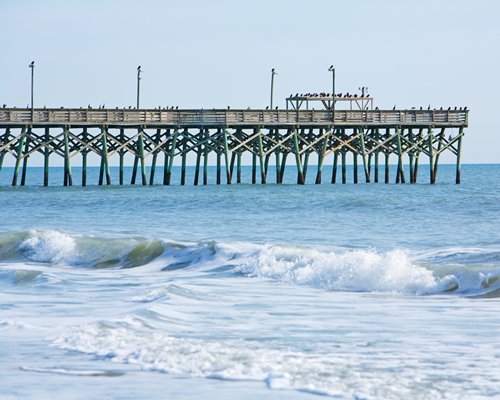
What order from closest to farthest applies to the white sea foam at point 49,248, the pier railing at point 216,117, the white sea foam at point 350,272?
the white sea foam at point 350,272 < the white sea foam at point 49,248 < the pier railing at point 216,117

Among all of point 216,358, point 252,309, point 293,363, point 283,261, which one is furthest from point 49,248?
point 293,363

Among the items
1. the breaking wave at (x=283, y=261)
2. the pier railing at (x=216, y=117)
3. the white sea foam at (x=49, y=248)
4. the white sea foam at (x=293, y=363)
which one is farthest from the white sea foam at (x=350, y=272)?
the pier railing at (x=216, y=117)

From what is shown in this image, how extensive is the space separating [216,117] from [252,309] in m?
29.5

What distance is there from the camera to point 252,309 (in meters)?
13.8

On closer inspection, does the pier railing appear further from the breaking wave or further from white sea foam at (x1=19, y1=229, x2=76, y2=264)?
white sea foam at (x1=19, y1=229, x2=76, y2=264)

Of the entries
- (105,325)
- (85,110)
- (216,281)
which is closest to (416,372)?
(105,325)

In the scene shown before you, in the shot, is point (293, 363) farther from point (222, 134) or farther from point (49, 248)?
point (222, 134)

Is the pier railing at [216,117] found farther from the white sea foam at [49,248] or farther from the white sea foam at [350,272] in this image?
the white sea foam at [350,272]

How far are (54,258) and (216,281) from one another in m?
5.23

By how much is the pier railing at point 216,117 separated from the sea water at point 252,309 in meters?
10.6

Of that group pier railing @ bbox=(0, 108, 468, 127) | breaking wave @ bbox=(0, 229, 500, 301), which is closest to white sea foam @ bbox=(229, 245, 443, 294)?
breaking wave @ bbox=(0, 229, 500, 301)

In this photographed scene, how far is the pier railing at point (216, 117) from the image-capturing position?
40.7m

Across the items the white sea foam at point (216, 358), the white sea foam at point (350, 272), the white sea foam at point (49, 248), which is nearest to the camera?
the white sea foam at point (216, 358)

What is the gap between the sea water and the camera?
984 centimetres
